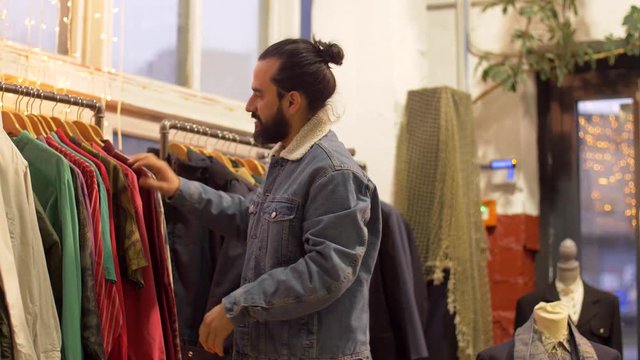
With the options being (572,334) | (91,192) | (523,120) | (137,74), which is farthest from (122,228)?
(523,120)

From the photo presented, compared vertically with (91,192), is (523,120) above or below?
above

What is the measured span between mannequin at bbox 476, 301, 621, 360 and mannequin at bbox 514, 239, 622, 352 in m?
1.03

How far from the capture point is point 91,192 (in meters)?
2.37

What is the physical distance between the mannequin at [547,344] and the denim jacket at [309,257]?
92 cm

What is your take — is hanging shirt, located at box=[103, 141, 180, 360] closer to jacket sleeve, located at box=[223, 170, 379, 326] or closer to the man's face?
the man's face

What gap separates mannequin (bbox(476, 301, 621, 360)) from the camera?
2922mm

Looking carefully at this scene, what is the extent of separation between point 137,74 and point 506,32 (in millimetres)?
2208

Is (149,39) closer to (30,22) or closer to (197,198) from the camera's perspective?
(30,22)

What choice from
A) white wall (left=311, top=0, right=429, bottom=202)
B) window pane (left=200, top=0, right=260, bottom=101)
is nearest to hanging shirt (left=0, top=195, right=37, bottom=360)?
window pane (left=200, top=0, right=260, bottom=101)

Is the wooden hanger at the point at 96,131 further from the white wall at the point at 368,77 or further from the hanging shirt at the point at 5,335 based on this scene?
the white wall at the point at 368,77

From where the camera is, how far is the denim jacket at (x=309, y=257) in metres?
2.02

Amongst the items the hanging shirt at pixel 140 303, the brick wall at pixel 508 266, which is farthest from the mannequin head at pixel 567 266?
the hanging shirt at pixel 140 303

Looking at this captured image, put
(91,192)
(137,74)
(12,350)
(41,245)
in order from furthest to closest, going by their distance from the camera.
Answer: (137,74), (91,192), (41,245), (12,350)

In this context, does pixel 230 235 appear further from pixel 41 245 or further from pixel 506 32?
pixel 506 32
